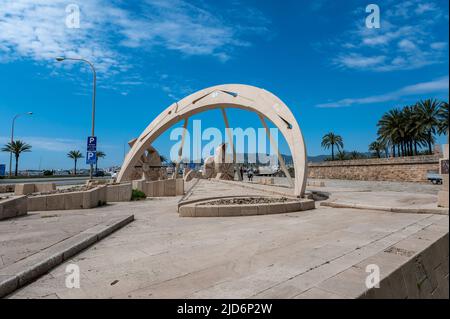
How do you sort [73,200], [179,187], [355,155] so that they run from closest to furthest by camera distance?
[73,200] → [179,187] → [355,155]

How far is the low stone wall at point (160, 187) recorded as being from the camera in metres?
15.9

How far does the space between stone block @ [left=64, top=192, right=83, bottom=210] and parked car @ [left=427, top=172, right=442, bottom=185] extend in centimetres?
3111

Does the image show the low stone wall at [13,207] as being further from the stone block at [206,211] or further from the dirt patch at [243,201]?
the dirt patch at [243,201]

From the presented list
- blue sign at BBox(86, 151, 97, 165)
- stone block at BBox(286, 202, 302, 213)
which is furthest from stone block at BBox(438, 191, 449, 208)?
blue sign at BBox(86, 151, 97, 165)

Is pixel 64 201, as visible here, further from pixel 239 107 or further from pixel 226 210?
pixel 239 107

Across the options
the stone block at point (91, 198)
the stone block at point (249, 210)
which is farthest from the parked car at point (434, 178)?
the stone block at point (91, 198)

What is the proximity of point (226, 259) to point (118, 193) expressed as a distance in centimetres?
1088

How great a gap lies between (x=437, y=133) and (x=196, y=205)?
4364 cm

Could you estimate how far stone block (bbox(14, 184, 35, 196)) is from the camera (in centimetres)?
1325

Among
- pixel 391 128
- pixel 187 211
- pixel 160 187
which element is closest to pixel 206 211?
pixel 187 211

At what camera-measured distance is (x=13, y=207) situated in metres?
7.50

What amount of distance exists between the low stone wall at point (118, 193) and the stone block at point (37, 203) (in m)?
3.34

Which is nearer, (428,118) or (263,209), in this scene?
(263,209)
